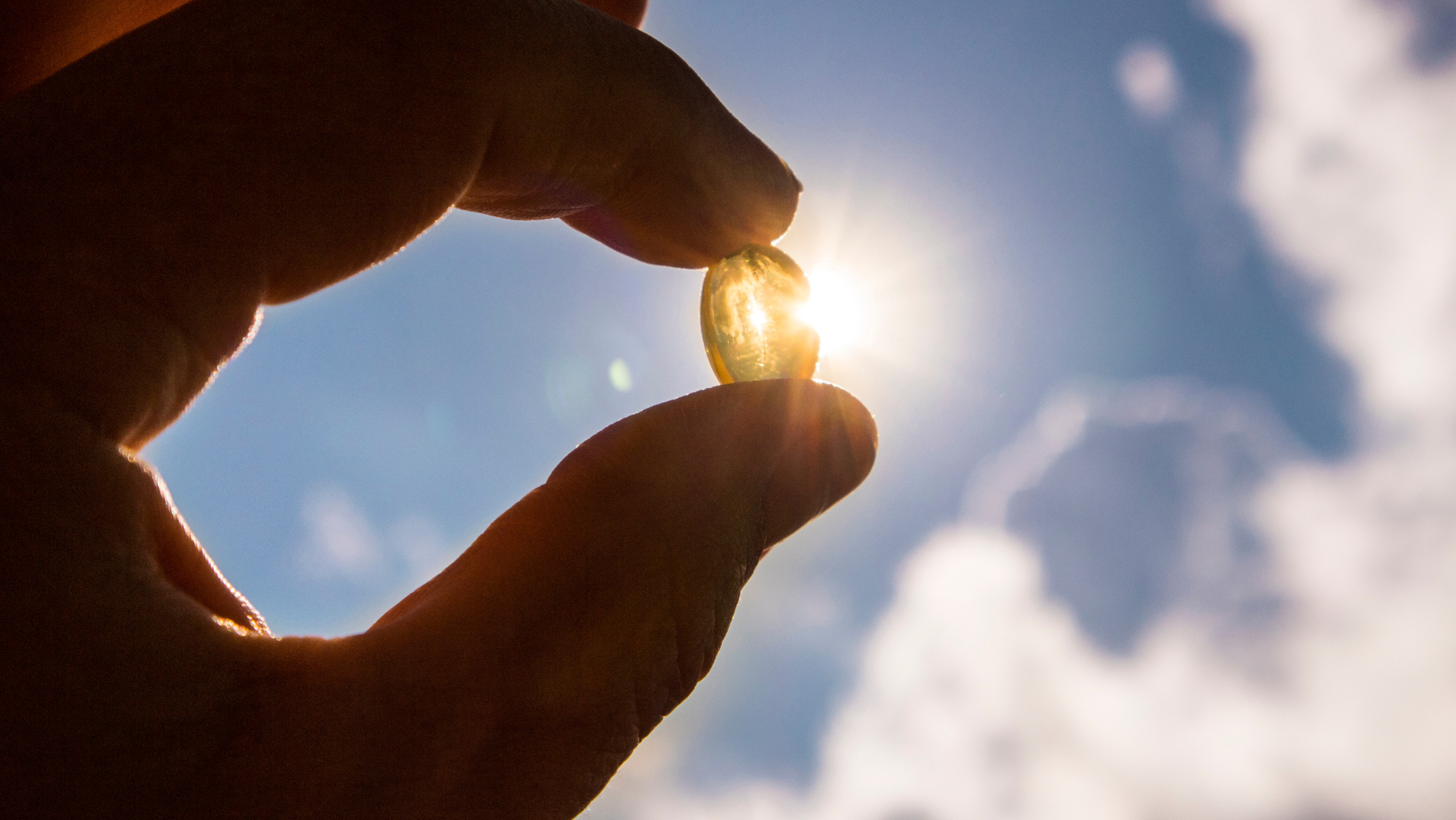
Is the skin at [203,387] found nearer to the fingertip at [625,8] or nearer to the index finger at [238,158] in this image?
the index finger at [238,158]

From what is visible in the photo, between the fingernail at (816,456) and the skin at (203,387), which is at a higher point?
the fingernail at (816,456)

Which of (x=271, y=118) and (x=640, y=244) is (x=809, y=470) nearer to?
(x=640, y=244)

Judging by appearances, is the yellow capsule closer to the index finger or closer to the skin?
the skin

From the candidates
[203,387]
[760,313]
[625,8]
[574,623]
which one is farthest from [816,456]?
[625,8]

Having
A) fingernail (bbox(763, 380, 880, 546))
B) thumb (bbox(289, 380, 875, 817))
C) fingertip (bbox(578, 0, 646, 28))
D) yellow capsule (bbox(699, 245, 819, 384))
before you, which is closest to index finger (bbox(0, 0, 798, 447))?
thumb (bbox(289, 380, 875, 817))

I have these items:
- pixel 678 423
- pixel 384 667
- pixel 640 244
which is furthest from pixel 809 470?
pixel 384 667

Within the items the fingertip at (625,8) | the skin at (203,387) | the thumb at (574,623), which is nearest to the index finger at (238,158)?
the skin at (203,387)

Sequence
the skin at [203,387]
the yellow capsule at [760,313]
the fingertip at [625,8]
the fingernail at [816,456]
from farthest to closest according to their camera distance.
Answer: the yellow capsule at [760,313] < the fingertip at [625,8] < the fingernail at [816,456] < the skin at [203,387]

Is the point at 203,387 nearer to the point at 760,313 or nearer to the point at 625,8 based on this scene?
the point at 760,313
